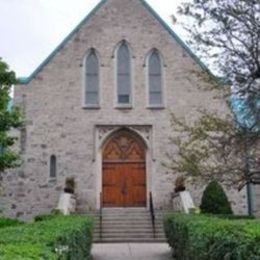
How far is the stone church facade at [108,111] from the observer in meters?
23.4

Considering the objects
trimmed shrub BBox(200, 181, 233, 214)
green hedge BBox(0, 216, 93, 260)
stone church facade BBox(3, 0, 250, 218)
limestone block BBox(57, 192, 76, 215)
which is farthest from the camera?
stone church facade BBox(3, 0, 250, 218)

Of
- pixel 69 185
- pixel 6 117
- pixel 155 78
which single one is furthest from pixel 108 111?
pixel 6 117

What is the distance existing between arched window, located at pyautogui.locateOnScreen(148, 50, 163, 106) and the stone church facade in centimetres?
4

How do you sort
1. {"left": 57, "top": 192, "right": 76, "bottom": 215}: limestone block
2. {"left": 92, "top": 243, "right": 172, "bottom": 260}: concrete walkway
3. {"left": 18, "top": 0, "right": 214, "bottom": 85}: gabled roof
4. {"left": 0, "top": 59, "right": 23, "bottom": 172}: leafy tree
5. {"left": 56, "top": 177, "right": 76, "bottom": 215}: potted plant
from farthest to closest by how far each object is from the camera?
{"left": 18, "top": 0, "right": 214, "bottom": 85}: gabled roof < {"left": 56, "top": 177, "right": 76, "bottom": 215}: potted plant < {"left": 57, "top": 192, "right": 76, "bottom": 215}: limestone block < {"left": 0, "top": 59, "right": 23, "bottom": 172}: leafy tree < {"left": 92, "top": 243, "right": 172, "bottom": 260}: concrete walkway

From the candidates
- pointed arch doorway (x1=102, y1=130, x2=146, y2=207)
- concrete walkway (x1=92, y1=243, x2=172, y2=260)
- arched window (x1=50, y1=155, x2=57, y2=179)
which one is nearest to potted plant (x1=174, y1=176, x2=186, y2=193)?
pointed arch doorway (x1=102, y1=130, x2=146, y2=207)

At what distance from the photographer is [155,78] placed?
2459 cm

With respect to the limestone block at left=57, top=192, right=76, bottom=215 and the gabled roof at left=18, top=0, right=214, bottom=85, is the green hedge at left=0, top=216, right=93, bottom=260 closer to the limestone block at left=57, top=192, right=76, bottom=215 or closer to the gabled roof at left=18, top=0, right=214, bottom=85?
the limestone block at left=57, top=192, right=76, bottom=215

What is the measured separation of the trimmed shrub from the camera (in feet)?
67.2

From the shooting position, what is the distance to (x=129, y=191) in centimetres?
2384

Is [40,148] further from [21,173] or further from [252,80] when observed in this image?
[252,80]

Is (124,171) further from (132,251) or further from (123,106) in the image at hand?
(132,251)

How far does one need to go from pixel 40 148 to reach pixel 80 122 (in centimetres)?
198

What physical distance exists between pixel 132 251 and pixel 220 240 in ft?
29.5

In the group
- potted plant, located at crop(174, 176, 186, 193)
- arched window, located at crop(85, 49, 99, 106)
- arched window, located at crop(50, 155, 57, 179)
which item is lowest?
potted plant, located at crop(174, 176, 186, 193)
